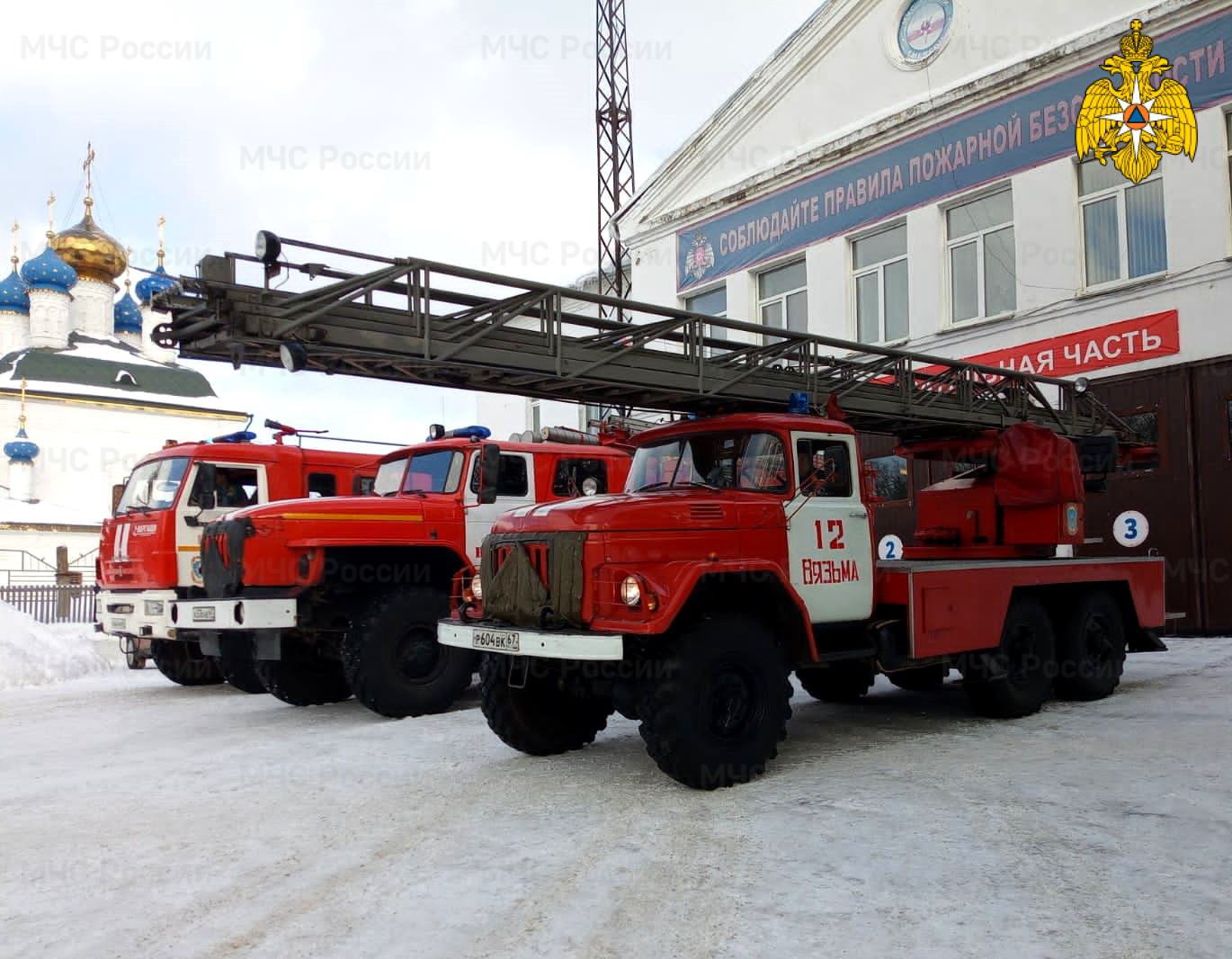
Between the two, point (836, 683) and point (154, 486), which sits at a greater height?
point (154, 486)

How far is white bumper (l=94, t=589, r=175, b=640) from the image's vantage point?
987cm

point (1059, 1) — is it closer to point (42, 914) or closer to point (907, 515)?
point (907, 515)

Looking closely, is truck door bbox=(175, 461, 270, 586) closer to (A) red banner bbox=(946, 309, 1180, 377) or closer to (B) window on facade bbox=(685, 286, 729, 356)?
(A) red banner bbox=(946, 309, 1180, 377)

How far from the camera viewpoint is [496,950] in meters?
3.67

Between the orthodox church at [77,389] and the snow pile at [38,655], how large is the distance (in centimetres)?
3473

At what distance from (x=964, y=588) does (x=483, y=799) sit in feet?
13.0

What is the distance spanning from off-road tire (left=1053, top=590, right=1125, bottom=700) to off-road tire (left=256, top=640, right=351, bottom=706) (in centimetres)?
667

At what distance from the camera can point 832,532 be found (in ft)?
22.9

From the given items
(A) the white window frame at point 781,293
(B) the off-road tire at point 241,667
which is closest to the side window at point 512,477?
(B) the off-road tire at point 241,667

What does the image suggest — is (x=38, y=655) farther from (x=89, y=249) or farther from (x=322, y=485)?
(x=89, y=249)

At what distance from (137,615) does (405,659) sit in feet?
11.2

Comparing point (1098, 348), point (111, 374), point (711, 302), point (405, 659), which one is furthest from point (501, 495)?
point (111, 374)

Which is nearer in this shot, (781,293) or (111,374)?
(781,293)

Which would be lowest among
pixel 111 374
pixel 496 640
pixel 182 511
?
pixel 496 640
